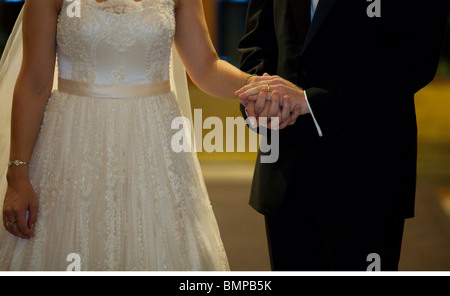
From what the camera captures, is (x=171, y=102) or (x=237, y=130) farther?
(x=237, y=130)

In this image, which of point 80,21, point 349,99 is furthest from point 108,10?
point 349,99

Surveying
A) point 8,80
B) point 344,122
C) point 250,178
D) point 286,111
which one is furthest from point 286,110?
point 250,178

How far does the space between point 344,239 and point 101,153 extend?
28.2 inches

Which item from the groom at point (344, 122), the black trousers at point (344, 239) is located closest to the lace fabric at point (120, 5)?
the groom at point (344, 122)

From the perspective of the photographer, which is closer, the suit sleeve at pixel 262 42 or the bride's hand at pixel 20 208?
the bride's hand at pixel 20 208

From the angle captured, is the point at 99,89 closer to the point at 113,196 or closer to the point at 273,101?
the point at 113,196

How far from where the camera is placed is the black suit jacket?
1.64 metres

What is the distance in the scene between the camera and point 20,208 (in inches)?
69.5

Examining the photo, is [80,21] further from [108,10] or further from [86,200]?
[86,200]

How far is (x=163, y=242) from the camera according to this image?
183 centimetres

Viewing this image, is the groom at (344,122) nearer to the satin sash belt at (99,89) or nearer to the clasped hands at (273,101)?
the clasped hands at (273,101)

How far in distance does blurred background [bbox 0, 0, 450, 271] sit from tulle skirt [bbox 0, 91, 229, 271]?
5.60 feet

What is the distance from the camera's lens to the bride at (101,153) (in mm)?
1799

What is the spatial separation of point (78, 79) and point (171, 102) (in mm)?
278
